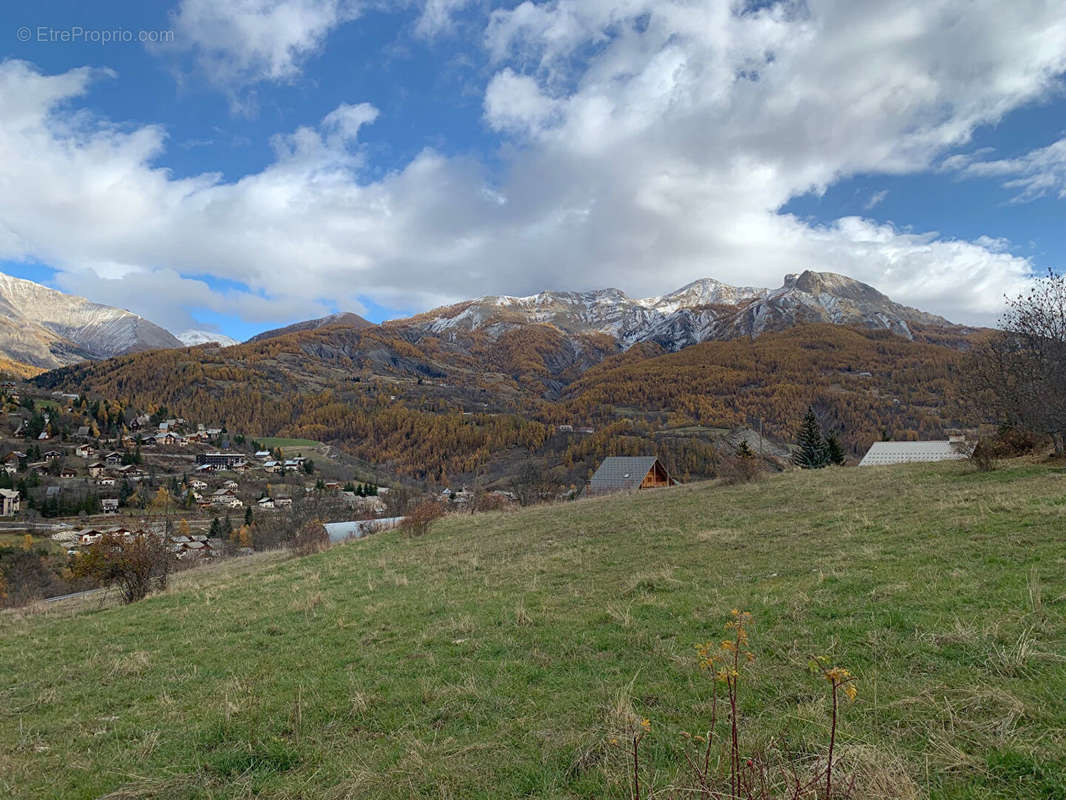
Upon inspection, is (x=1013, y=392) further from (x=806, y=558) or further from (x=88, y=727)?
(x=88, y=727)

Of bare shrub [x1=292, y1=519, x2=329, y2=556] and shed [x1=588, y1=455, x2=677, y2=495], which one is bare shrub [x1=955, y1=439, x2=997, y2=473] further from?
shed [x1=588, y1=455, x2=677, y2=495]

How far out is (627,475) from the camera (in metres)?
57.8

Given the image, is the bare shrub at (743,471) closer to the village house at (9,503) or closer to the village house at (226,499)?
the village house at (226,499)

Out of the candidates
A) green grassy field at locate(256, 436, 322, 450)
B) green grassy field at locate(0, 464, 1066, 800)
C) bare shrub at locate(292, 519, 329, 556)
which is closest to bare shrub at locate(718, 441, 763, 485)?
green grassy field at locate(0, 464, 1066, 800)

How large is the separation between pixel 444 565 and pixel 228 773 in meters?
11.2

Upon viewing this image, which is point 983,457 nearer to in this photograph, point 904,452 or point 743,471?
point 743,471

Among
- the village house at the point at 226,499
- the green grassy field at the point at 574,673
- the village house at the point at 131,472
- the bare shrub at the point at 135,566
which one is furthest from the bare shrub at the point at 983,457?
the village house at the point at 131,472

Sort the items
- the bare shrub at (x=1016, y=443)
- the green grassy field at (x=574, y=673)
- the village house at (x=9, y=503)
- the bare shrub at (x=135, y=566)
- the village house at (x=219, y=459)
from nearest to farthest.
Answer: the green grassy field at (x=574, y=673) < the bare shrub at (x=135, y=566) < the bare shrub at (x=1016, y=443) < the village house at (x=9, y=503) < the village house at (x=219, y=459)

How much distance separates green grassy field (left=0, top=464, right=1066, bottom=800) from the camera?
414cm

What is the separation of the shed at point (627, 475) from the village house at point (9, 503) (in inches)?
3518

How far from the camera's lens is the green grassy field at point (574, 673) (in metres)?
4.14

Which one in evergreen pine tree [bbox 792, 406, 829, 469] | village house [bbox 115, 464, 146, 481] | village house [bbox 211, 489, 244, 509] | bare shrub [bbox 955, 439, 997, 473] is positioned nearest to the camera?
bare shrub [bbox 955, 439, 997, 473]

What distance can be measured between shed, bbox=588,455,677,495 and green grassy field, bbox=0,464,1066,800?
141ft

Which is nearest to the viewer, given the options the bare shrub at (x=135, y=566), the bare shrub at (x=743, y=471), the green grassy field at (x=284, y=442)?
the bare shrub at (x=135, y=566)
